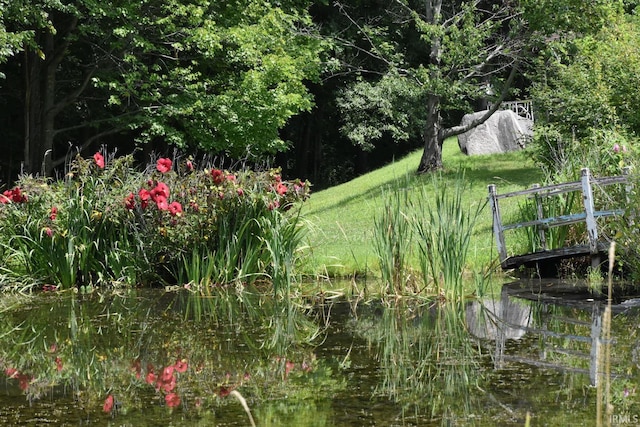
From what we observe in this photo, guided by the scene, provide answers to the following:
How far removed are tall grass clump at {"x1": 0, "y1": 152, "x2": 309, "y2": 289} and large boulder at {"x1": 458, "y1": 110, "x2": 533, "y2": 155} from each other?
16.1 meters

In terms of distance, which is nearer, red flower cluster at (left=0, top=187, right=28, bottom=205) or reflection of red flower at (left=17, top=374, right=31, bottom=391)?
reflection of red flower at (left=17, top=374, right=31, bottom=391)

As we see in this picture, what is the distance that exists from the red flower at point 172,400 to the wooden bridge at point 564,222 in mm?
6655

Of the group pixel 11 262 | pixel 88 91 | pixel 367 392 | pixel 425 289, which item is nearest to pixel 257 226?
pixel 425 289

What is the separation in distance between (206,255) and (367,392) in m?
6.08

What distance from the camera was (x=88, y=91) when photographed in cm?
2580

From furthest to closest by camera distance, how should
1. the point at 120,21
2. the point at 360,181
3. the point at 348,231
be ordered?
the point at 360,181 → the point at 120,21 → the point at 348,231

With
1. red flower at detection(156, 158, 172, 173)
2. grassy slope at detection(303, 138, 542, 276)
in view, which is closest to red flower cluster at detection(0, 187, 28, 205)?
red flower at detection(156, 158, 172, 173)

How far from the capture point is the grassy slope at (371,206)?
12227 millimetres

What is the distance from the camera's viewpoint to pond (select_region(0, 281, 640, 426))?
5023 mm

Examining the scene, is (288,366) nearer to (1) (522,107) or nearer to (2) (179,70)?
(2) (179,70)

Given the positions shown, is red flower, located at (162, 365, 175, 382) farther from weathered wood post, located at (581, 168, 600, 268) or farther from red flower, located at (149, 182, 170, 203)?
weathered wood post, located at (581, 168, 600, 268)

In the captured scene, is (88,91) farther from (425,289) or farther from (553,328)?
(553,328)

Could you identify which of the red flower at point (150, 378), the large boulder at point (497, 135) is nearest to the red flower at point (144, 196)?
the red flower at point (150, 378)

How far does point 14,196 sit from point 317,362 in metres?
6.42
